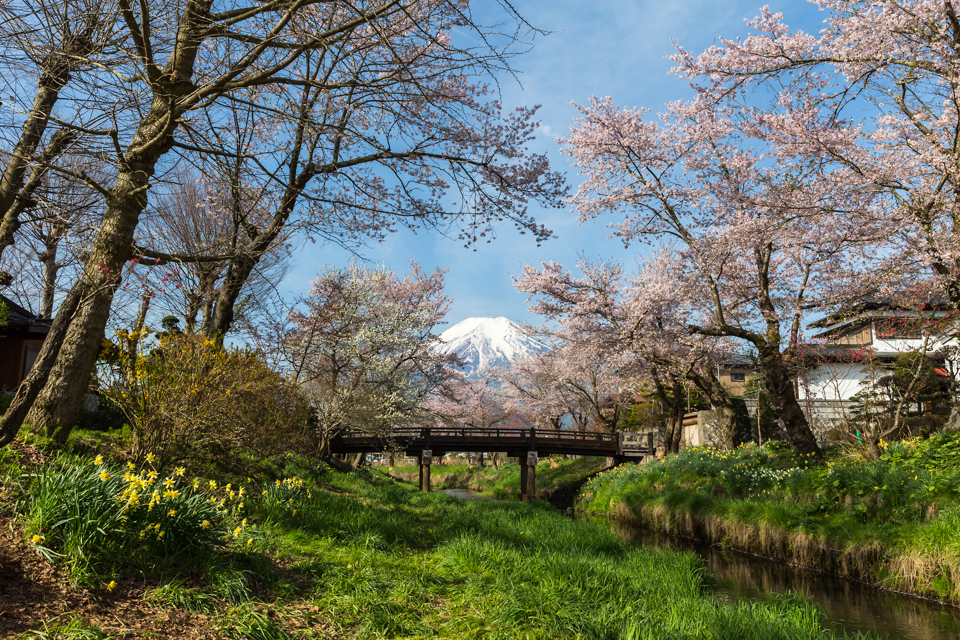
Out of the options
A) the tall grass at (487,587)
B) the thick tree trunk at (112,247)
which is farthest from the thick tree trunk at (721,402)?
the thick tree trunk at (112,247)

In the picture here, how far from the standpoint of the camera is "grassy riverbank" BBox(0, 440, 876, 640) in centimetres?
363

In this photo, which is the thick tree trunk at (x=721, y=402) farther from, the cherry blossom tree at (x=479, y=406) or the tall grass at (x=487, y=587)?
the cherry blossom tree at (x=479, y=406)

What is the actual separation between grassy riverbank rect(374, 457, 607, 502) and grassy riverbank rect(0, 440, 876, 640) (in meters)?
20.7

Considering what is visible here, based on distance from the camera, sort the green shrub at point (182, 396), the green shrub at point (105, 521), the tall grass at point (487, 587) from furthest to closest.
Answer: the green shrub at point (182, 396) < the tall grass at point (487, 587) < the green shrub at point (105, 521)

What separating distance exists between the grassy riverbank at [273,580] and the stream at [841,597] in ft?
6.20

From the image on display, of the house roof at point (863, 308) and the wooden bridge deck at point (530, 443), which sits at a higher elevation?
the house roof at point (863, 308)

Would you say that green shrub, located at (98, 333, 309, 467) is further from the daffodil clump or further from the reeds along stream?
the reeds along stream

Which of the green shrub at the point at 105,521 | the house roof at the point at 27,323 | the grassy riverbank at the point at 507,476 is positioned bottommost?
the grassy riverbank at the point at 507,476

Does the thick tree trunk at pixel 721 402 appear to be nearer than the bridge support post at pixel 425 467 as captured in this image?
Yes

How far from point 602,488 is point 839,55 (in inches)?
612

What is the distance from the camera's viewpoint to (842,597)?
321 inches

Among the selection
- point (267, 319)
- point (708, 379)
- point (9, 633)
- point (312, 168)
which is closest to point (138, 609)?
point (9, 633)

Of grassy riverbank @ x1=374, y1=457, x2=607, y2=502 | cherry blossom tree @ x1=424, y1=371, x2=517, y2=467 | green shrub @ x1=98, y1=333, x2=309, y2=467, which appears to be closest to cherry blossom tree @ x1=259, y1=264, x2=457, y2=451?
green shrub @ x1=98, y1=333, x2=309, y2=467

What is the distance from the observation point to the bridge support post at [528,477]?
2575 centimetres
